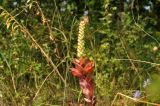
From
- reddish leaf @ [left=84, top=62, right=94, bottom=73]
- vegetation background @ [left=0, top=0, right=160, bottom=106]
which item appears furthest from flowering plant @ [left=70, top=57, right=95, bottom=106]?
vegetation background @ [left=0, top=0, right=160, bottom=106]

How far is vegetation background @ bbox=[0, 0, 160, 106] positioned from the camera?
2.65 metres

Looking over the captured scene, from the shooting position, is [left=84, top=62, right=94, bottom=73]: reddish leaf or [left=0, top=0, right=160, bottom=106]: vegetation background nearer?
[left=84, top=62, right=94, bottom=73]: reddish leaf

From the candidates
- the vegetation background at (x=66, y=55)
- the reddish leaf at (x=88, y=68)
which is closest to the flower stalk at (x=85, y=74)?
the reddish leaf at (x=88, y=68)

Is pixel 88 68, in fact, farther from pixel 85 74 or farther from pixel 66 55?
pixel 66 55

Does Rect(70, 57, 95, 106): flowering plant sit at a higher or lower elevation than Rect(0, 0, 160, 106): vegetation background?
higher

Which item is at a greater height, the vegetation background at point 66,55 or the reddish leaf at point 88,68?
the reddish leaf at point 88,68

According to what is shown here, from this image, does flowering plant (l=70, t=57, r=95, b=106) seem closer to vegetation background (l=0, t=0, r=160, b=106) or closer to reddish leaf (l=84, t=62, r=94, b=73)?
reddish leaf (l=84, t=62, r=94, b=73)

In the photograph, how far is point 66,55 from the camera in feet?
11.6

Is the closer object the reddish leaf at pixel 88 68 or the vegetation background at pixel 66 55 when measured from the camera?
the reddish leaf at pixel 88 68

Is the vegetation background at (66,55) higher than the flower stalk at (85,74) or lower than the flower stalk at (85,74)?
lower

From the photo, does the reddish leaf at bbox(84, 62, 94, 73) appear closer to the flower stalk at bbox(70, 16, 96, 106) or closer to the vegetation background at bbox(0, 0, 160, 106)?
the flower stalk at bbox(70, 16, 96, 106)

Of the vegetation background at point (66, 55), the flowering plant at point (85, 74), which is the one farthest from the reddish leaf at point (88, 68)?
the vegetation background at point (66, 55)

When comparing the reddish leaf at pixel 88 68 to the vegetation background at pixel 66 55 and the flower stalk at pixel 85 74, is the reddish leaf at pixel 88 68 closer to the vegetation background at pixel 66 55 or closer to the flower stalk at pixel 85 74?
the flower stalk at pixel 85 74

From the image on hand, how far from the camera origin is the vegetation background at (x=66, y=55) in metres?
2.65
